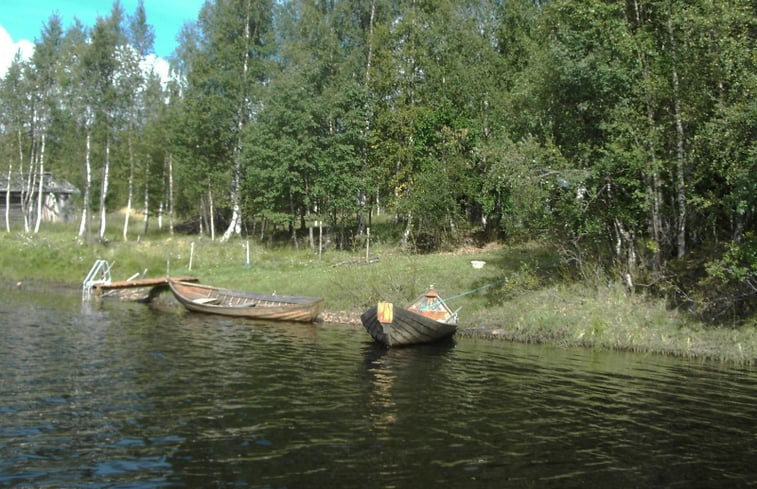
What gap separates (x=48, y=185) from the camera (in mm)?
62812

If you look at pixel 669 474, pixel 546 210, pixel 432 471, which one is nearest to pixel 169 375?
pixel 432 471

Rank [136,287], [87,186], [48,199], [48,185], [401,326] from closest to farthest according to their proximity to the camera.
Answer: [401,326]
[136,287]
[87,186]
[48,185]
[48,199]

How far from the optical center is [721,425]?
41.5 ft

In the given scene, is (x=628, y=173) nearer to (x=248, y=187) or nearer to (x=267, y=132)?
(x=267, y=132)

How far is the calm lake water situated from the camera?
9.41 m

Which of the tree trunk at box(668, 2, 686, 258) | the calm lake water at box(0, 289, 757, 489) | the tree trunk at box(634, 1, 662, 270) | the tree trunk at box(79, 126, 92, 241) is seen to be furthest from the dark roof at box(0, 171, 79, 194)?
the tree trunk at box(668, 2, 686, 258)

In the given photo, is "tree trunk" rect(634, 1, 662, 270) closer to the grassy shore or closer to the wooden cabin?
the grassy shore

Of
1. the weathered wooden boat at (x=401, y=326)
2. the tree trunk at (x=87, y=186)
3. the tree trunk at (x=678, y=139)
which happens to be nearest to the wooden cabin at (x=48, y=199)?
the tree trunk at (x=87, y=186)

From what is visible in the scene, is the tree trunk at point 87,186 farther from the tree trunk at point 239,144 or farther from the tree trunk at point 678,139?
the tree trunk at point 678,139

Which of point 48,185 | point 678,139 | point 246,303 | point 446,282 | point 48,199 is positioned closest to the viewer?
point 678,139

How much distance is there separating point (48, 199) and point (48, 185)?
11.1ft

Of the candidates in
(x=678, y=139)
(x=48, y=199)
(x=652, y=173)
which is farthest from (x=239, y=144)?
(x=678, y=139)

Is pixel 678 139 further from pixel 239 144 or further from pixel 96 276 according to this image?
pixel 239 144

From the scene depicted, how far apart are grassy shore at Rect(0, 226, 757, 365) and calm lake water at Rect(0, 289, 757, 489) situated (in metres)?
1.51
